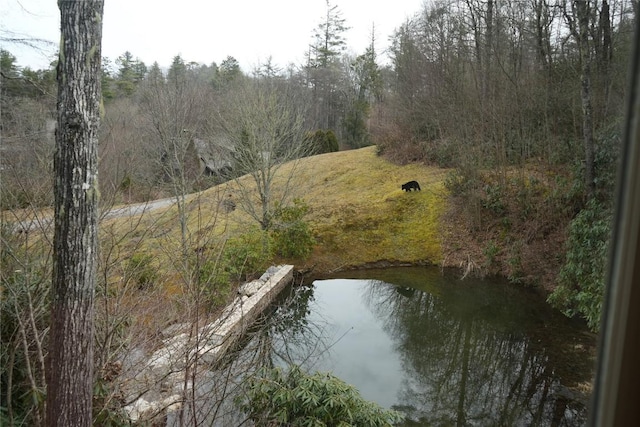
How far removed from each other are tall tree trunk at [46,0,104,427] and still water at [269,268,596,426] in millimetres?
2434

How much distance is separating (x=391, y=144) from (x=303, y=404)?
1344cm

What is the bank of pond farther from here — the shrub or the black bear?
the black bear

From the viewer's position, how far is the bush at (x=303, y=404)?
347 centimetres

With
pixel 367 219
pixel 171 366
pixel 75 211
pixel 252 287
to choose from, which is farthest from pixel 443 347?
pixel 75 211

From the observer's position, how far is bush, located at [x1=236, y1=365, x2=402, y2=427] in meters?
3.47

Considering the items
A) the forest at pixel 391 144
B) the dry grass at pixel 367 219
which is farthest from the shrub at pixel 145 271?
the dry grass at pixel 367 219

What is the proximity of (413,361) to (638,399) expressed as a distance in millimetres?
6459

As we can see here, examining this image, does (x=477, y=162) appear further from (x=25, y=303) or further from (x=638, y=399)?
(x=638, y=399)

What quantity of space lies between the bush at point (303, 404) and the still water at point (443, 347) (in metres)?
0.90

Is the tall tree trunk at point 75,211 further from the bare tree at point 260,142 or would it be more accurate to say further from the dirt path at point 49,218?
the bare tree at point 260,142

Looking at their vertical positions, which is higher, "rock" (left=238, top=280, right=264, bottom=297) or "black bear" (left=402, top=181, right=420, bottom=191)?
"black bear" (left=402, top=181, right=420, bottom=191)

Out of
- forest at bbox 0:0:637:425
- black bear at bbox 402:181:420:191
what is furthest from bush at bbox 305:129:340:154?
black bear at bbox 402:181:420:191

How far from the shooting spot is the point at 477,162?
34.7ft

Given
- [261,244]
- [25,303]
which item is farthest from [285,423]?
[261,244]
